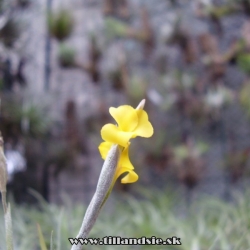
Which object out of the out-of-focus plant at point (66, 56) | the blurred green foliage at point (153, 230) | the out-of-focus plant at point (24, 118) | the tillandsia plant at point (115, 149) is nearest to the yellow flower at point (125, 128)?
the tillandsia plant at point (115, 149)

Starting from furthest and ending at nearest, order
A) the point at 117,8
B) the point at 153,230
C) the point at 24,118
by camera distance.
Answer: the point at 117,8, the point at 24,118, the point at 153,230

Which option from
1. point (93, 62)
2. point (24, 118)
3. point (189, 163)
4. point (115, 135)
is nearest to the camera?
point (115, 135)

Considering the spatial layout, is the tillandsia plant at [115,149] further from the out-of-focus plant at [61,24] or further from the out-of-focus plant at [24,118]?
the out-of-focus plant at [61,24]

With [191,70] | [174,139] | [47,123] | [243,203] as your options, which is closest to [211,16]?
[191,70]

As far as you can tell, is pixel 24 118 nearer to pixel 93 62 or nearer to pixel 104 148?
pixel 93 62

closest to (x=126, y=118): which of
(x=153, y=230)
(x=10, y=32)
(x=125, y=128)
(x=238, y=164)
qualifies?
(x=125, y=128)

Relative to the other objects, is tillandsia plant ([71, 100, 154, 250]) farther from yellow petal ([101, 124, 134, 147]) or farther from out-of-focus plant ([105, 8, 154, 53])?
out-of-focus plant ([105, 8, 154, 53])

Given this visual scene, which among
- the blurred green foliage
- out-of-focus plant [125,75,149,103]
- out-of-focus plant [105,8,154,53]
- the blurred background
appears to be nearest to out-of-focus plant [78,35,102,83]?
the blurred background
